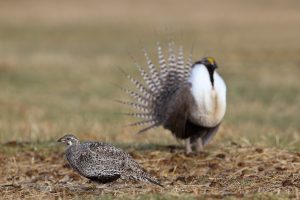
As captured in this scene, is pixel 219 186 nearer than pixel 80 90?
Yes

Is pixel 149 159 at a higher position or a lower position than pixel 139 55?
lower

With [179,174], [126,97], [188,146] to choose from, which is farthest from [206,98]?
[126,97]

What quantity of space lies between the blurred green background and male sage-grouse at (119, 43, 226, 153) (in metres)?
0.64

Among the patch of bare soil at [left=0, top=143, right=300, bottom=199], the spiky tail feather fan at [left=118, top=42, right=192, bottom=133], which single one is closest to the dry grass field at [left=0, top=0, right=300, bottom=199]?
the patch of bare soil at [left=0, top=143, right=300, bottom=199]

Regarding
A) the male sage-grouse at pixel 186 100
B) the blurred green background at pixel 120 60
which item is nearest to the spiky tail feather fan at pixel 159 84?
the male sage-grouse at pixel 186 100

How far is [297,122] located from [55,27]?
19312 millimetres

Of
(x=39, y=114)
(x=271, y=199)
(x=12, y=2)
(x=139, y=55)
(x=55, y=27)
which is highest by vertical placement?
(x=12, y=2)

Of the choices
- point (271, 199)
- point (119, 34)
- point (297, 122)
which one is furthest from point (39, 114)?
point (119, 34)

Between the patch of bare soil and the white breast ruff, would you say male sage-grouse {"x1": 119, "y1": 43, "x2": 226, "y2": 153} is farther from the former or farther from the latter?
the patch of bare soil

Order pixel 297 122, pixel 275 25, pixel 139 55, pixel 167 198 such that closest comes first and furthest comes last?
pixel 167 198, pixel 297 122, pixel 139 55, pixel 275 25

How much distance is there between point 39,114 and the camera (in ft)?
45.5

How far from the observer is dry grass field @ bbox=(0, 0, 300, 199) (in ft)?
22.9

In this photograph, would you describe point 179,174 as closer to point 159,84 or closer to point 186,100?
point 186,100

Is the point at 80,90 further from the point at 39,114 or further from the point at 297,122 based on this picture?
the point at 297,122
